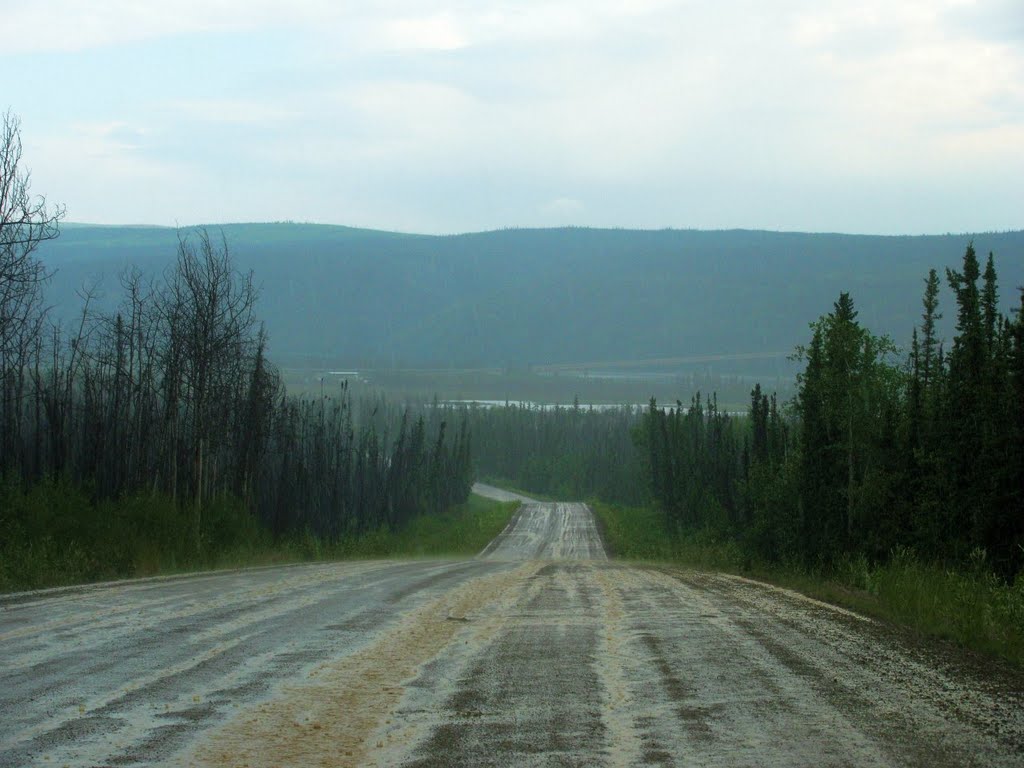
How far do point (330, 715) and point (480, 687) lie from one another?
1.54m

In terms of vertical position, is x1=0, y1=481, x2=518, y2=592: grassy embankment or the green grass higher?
x1=0, y1=481, x2=518, y2=592: grassy embankment

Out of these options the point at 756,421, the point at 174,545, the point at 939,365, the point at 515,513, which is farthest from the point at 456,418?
the point at 174,545

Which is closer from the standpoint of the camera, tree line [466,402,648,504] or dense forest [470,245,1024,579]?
dense forest [470,245,1024,579]

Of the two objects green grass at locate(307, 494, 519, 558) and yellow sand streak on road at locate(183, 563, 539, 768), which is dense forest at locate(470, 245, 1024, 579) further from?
yellow sand streak on road at locate(183, 563, 539, 768)

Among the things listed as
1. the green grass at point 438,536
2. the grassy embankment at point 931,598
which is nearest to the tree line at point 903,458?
the grassy embankment at point 931,598

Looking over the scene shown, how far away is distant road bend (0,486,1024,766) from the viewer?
22.5 feet

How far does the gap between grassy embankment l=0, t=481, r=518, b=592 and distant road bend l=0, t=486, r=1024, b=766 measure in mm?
6067

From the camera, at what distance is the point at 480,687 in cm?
885

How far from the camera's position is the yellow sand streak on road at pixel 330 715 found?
263 inches

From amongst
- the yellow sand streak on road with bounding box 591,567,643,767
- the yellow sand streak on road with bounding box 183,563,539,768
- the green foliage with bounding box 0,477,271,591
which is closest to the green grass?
the green foliage with bounding box 0,477,271,591

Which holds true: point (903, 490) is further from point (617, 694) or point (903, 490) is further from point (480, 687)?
point (480, 687)

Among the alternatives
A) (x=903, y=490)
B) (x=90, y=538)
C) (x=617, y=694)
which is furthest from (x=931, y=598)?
(x=903, y=490)

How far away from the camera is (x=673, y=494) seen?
85.9 meters

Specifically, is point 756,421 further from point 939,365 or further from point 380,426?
point 380,426
